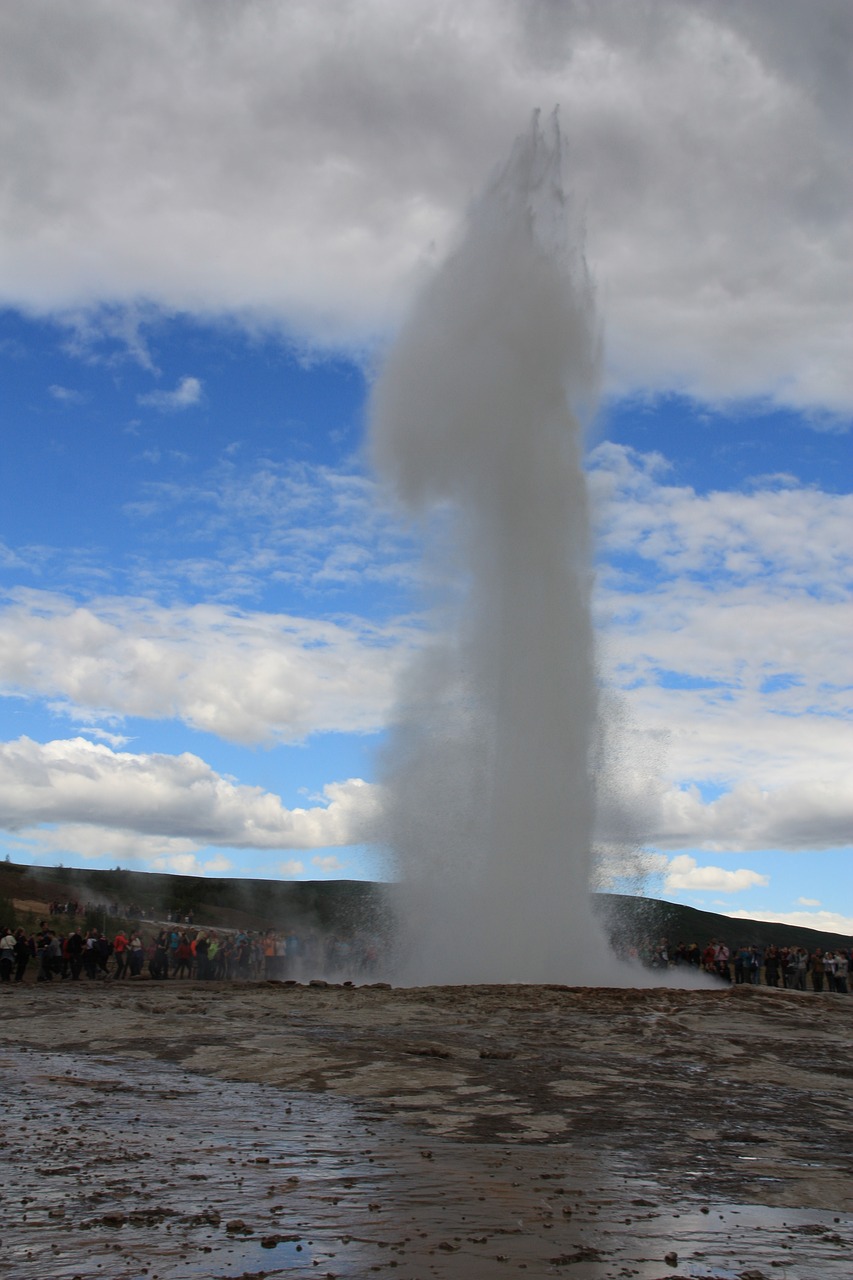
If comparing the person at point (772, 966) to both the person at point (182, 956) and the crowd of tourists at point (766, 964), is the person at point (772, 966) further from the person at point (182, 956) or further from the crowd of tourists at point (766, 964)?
the person at point (182, 956)

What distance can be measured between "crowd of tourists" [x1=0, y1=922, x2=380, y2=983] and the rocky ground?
791 cm

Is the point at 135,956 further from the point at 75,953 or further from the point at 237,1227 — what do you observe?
the point at 237,1227

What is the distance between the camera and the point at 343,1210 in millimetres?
5441

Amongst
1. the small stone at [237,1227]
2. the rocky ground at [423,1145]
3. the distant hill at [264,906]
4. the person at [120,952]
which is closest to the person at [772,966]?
the distant hill at [264,906]

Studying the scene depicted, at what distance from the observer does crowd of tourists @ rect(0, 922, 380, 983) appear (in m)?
22.4

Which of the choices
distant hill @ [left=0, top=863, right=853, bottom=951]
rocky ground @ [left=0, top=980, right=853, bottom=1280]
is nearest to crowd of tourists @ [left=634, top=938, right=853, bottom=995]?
distant hill @ [left=0, top=863, right=853, bottom=951]

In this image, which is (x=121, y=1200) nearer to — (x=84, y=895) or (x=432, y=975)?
(x=432, y=975)

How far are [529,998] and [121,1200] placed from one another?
1094cm

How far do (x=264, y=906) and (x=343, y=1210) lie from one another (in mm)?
76649

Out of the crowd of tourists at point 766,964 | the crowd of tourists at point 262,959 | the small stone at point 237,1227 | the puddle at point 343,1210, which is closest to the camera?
the puddle at point 343,1210

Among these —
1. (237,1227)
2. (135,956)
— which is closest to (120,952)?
(135,956)

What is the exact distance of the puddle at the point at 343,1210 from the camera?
4.63 meters

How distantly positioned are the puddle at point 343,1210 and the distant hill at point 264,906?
588 inches

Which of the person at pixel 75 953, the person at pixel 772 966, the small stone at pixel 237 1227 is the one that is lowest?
the small stone at pixel 237 1227
